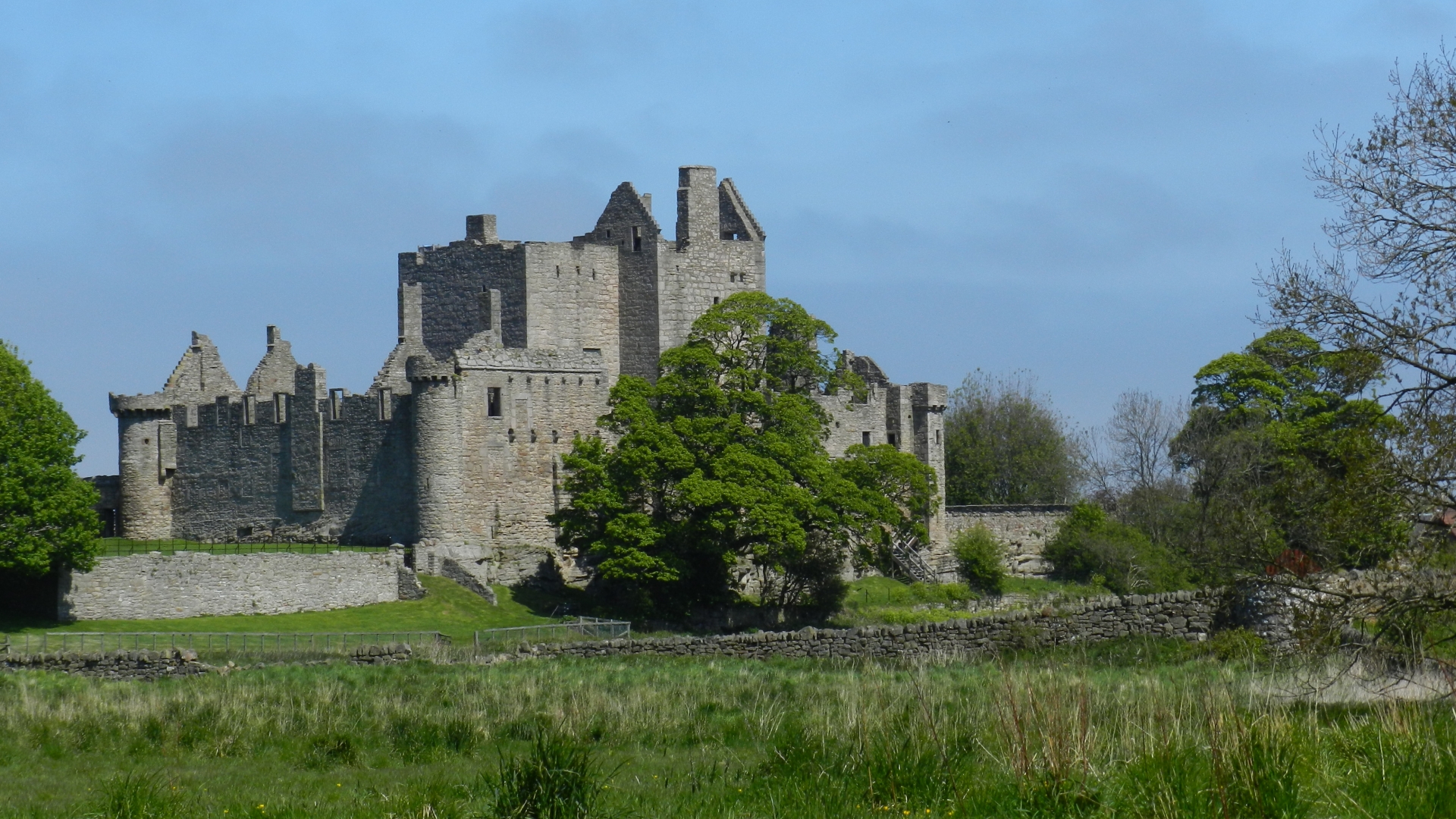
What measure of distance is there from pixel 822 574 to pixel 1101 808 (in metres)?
37.0

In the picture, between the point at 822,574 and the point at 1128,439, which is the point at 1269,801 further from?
the point at 1128,439

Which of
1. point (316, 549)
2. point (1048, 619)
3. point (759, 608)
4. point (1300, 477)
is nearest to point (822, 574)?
point (759, 608)

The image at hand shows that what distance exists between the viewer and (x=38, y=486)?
4150 centimetres

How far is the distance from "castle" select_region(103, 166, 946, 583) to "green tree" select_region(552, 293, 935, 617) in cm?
211

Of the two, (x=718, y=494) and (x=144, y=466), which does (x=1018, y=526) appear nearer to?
(x=718, y=494)

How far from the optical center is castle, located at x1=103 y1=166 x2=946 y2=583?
50.8 m

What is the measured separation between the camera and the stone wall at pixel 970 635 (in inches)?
1161

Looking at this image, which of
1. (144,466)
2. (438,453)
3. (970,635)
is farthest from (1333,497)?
(144,466)

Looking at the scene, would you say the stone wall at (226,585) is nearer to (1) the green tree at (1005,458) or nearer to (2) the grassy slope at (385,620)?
→ (2) the grassy slope at (385,620)

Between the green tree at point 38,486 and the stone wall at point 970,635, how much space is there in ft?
43.3

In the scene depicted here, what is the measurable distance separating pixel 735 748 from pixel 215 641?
20.4 meters

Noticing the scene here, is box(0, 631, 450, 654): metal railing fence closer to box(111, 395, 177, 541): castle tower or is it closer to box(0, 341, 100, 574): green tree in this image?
box(0, 341, 100, 574): green tree

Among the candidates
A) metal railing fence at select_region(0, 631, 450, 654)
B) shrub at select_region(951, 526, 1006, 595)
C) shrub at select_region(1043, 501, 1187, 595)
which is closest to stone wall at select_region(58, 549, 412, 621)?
metal railing fence at select_region(0, 631, 450, 654)

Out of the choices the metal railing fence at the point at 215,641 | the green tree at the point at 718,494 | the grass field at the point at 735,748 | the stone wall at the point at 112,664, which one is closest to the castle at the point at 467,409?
the green tree at the point at 718,494
